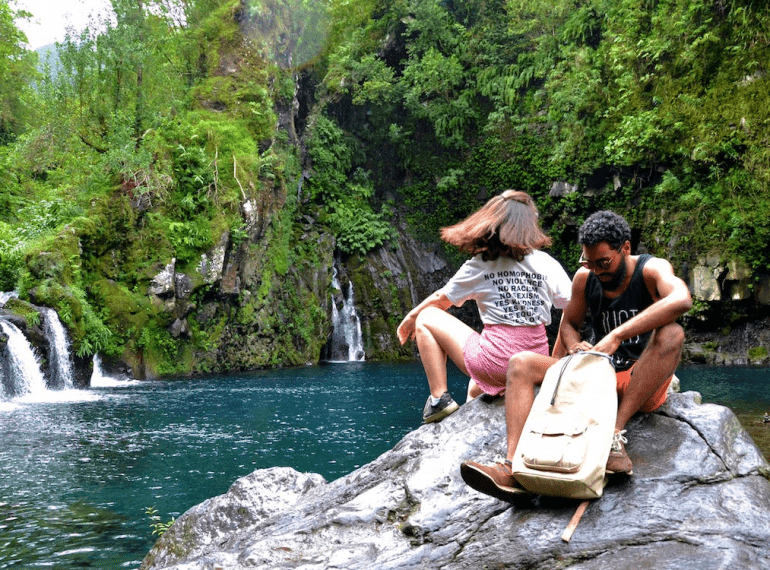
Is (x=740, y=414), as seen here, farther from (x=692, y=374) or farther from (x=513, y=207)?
(x=513, y=207)

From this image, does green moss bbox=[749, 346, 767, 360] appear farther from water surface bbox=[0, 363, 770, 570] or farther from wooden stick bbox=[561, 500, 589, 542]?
wooden stick bbox=[561, 500, 589, 542]

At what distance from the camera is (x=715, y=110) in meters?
19.7

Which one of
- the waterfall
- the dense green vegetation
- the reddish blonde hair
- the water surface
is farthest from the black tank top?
the waterfall

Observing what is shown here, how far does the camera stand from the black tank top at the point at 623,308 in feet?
11.0

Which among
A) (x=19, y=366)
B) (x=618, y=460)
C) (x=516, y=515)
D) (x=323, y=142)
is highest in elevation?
(x=323, y=142)

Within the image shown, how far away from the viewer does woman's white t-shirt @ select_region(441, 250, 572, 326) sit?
3881 mm

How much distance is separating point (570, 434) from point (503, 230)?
138cm

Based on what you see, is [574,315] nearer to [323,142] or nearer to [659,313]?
[659,313]

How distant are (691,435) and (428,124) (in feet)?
89.6

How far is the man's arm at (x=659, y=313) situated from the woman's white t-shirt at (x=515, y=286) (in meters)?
0.72

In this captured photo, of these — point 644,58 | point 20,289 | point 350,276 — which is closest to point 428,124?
point 350,276

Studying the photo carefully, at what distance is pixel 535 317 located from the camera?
154 inches

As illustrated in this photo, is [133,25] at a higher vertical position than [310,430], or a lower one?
higher

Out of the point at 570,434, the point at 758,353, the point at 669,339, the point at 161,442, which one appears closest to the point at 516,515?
the point at 570,434
